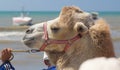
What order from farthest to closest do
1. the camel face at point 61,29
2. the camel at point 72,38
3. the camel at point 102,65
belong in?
the camel face at point 61,29, the camel at point 72,38, the camel at point 102,65

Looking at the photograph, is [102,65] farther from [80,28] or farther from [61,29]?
[61,29]

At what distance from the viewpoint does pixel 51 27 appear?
4.45 meters

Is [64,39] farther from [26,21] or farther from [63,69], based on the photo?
[26,21]

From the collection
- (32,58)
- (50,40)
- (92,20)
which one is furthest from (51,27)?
(32,58)

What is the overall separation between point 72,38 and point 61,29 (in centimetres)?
14

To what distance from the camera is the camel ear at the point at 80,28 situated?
4199mm

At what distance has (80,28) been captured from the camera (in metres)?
4.22

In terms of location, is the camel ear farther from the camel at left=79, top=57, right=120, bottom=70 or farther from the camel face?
the camel at left=79, top=57, right=120, bottom=70

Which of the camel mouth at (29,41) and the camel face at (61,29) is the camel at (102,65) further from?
the camel mouth at (29,41)

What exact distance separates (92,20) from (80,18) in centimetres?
11

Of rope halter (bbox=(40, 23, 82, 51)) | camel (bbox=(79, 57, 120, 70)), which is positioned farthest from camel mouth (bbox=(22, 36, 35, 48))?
camel (bbox=(79, 57, 120, 70))

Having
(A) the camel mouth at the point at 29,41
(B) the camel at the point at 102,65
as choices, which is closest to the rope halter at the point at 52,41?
(A) the camel mouth at the point at 29,41

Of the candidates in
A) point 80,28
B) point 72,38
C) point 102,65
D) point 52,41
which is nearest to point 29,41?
point 52,41

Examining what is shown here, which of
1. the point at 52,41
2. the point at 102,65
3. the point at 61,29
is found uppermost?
the point at 102,65
